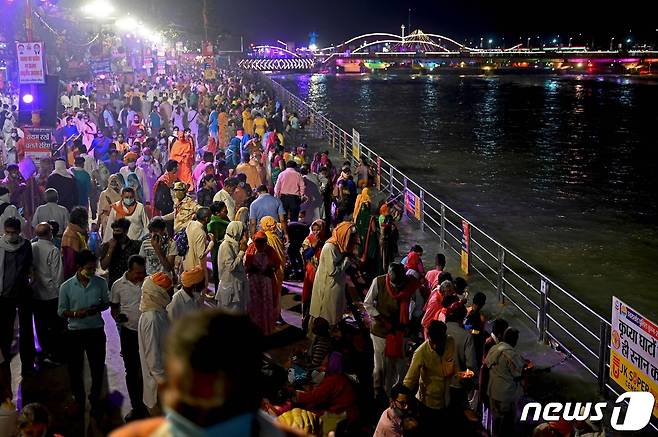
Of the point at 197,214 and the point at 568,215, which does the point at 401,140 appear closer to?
the point at 568,215

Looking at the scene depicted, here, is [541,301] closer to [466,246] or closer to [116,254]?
[466,246]

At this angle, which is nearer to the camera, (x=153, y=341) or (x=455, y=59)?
(x=153, y=341)

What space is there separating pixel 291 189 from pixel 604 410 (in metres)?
6.25

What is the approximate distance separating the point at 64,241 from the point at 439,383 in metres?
4.25

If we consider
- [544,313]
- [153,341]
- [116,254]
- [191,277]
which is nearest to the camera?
[153,341]

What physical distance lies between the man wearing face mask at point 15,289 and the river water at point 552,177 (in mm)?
9543

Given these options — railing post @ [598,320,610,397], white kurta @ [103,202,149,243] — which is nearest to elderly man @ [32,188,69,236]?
white kurta @ [103,202,149,243]

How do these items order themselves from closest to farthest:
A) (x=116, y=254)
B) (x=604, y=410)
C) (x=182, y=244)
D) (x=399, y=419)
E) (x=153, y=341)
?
(x=399, y=419) < (x=153, y=341) < (x=604, y=410) < (x=116, y=254) < (x=182, y=244)

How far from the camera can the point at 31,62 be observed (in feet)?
39.7

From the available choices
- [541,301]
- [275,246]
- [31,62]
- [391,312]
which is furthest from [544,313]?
[31,62]

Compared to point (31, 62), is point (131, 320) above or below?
below

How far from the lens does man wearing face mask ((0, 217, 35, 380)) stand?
6.87 metres

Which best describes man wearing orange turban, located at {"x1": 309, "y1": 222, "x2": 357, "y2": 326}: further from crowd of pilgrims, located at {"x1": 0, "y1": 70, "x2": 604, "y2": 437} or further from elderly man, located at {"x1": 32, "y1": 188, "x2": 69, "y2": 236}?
elderly man, located at {"x1": 32, "y1": 188, "x2": 69, "y2": 236}

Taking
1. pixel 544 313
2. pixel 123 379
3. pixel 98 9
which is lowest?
pixel 123 379
